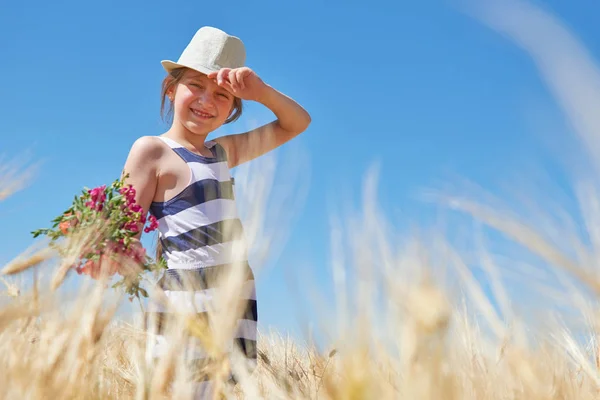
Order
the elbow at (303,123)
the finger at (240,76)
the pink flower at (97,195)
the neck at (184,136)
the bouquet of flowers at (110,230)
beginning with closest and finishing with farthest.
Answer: the bouquet of flowers at (110,230) → the pink flower at (97,195) → the finger at (240,76) → the neck at (184,136) → the elbow at (303,123)

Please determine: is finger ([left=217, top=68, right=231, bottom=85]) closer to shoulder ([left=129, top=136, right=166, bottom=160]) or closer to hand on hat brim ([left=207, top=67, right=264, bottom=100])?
hand on hat brim ([left=207, top=67, right=264, bottom=100])

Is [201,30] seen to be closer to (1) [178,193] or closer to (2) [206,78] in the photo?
(2) [206,78]

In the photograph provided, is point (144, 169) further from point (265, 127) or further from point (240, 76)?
point (265, 127)

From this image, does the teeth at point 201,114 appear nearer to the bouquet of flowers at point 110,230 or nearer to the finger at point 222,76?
the finger at point 222,76

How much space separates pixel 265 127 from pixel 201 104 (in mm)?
292

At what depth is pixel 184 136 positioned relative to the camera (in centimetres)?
182

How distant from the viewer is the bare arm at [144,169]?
163cm

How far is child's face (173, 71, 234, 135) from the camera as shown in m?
1.81

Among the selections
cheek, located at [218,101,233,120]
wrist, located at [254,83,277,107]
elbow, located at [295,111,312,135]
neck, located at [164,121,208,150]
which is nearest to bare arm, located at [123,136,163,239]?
neck, located at [164,121,208,150]

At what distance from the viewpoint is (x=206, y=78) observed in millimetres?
1854

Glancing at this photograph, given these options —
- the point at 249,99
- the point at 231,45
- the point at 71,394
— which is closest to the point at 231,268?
the point at 71,394

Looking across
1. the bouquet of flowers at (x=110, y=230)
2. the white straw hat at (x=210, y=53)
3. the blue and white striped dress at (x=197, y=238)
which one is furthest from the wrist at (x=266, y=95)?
the bouquet of flowers at (x=110, y=230)

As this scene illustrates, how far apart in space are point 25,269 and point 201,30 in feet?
3.90

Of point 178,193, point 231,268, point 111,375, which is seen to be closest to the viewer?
point 231,268
